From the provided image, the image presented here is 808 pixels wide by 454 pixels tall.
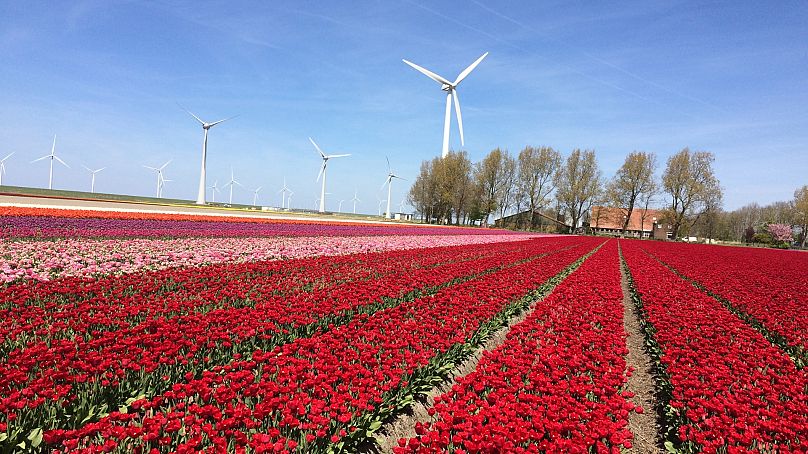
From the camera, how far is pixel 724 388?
5.18 meters

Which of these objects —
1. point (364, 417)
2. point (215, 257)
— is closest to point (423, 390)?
point (364, 417)

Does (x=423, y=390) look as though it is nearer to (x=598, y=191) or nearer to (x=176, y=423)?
(x=176, y=423)

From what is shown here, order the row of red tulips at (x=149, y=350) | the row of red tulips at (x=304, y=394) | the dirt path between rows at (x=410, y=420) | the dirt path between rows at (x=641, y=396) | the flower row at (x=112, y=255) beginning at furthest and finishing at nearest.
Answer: the flower row at (x=112, y=255) → the dirt path between rows at (x=641, y=396) → the dirt path between rows at (x=410, y=420) → the row of red tulips at (x=149, y=350) → the row of red tulips at (x=304, y=394)

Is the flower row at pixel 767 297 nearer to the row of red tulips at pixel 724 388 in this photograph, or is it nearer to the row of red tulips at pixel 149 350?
the row of red tulips at pixel 724 388

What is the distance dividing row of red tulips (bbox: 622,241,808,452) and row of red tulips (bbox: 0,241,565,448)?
5.16 meters

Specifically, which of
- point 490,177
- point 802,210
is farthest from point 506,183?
point 802,210

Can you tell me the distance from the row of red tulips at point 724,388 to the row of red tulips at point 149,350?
5.16m

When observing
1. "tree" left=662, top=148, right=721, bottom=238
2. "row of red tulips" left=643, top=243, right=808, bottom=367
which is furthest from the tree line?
"row of red tulips" left=643, top=243, right=808, bottom=367

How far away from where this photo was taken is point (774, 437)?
4.28 m

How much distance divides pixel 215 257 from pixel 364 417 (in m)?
11.8

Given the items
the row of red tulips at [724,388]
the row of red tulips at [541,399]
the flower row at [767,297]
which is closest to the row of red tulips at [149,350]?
the row of red tulips at [541,399]

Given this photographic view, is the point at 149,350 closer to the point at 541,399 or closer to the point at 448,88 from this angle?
the point at 541,399

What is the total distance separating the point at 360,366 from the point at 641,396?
4291 mm

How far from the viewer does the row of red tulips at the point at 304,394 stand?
11.0 feet
